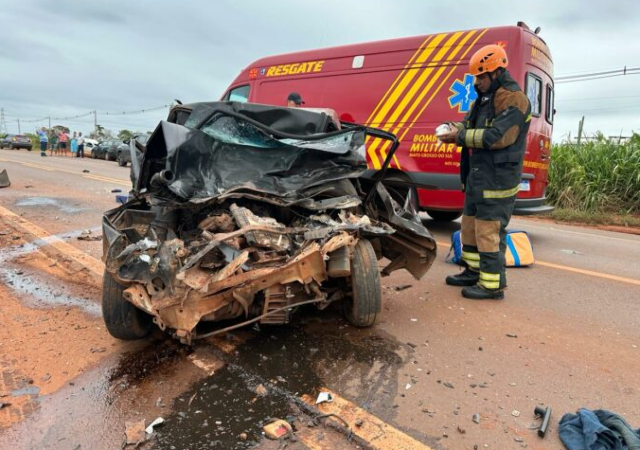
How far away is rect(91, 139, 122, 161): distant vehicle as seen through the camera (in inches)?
987

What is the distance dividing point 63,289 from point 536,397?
3.62 metres

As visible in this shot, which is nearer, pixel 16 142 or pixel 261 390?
pixel 261 390

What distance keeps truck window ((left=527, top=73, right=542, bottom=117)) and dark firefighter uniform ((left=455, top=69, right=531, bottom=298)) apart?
2043 millimetres

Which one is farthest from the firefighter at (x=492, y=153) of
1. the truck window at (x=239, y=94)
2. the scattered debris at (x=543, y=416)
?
the truck window at (x=239, y=94)

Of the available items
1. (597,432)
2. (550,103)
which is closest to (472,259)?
(597,432)

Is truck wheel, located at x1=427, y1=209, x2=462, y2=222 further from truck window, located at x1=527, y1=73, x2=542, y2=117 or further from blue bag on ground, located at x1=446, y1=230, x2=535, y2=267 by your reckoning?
blue bag on ground, located at x1=446, y1=230, x2=535, y2=267

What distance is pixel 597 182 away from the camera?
10.2 m

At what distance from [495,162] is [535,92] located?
8.51 ft

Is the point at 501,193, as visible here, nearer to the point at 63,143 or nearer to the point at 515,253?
the point at 515,253

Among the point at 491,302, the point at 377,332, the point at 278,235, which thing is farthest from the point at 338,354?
the point at 491,302

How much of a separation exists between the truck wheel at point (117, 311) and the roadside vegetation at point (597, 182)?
910 centimetres

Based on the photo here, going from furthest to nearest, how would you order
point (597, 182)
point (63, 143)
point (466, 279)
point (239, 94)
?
point (63, 143) < point (597, 182) < point (239, 94) < point (466, 279)

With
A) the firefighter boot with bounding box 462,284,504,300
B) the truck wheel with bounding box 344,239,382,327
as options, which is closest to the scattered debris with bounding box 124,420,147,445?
the truck wheel with bounding box 344,239,382,327

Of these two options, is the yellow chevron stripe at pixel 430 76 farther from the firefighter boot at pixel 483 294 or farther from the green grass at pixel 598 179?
the green grass at pixel 598 179
